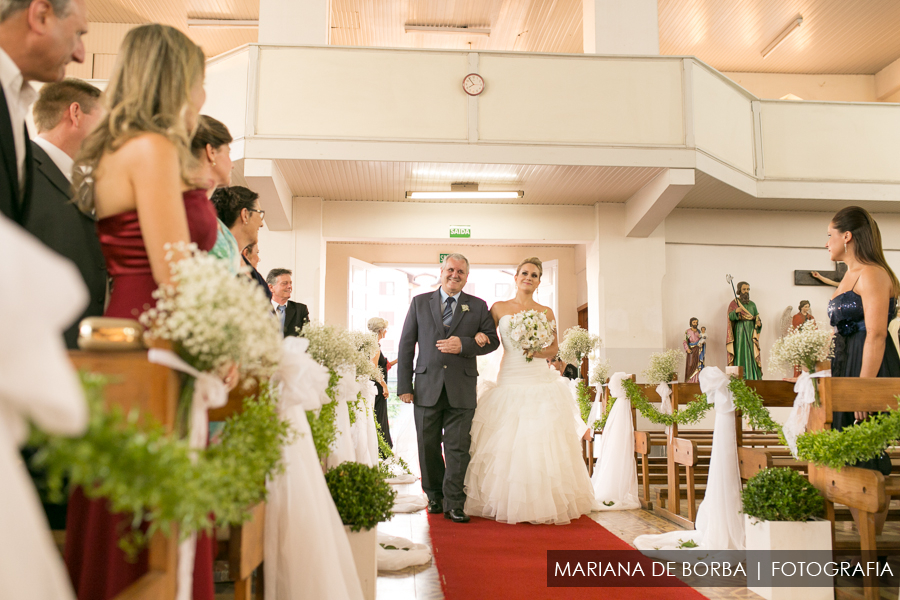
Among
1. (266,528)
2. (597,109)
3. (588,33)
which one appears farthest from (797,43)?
(266,528)

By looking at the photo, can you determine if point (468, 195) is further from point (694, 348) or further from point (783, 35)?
point (783, 35)

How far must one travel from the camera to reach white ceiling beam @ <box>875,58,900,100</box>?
40.6 ft

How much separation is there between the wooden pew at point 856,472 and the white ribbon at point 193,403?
2.97 meters

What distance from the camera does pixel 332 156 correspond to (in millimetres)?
8133

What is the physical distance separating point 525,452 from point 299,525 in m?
3.15

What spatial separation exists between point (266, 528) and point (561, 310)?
1302 centimetres

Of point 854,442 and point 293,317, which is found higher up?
point 293,317

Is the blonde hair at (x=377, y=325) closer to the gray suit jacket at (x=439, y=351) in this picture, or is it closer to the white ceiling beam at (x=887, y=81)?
the gray suit jacket at (x=439, y=351)

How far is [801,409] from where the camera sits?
→ 344 cm

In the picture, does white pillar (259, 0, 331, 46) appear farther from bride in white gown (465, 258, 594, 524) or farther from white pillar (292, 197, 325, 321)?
bride in white gown (465, 258, 594, 524)

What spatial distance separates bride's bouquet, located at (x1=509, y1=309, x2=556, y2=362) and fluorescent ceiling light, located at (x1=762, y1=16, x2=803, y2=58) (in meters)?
8.96

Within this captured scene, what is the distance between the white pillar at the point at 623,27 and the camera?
8875mm

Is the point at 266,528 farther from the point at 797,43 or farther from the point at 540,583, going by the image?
the point at 797,43

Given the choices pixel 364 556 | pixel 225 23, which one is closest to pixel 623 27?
pixel 225 23
